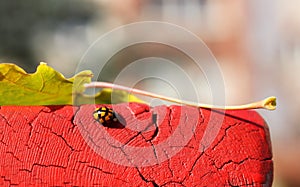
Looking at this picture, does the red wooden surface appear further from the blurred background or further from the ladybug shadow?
the blurred background

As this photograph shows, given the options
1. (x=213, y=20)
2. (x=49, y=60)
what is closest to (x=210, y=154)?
(x=49, y=60)

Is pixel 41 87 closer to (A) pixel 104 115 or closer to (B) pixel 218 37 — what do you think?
(A) pixel 104 115

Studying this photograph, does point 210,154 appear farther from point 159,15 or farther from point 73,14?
point 159,15

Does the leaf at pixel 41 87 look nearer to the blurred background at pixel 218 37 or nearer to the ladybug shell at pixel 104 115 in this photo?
the ladybug shell at pixel 104 115

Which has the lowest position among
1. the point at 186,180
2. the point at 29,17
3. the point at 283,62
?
the point at 186,180

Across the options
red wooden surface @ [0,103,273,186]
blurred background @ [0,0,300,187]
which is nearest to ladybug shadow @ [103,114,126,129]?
red wooden surface @ [0,103,273,186]

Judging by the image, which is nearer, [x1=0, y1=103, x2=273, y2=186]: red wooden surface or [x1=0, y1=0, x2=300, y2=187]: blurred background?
[x1=0, y1=103, x2=273, y2=186]: red wooden surface
